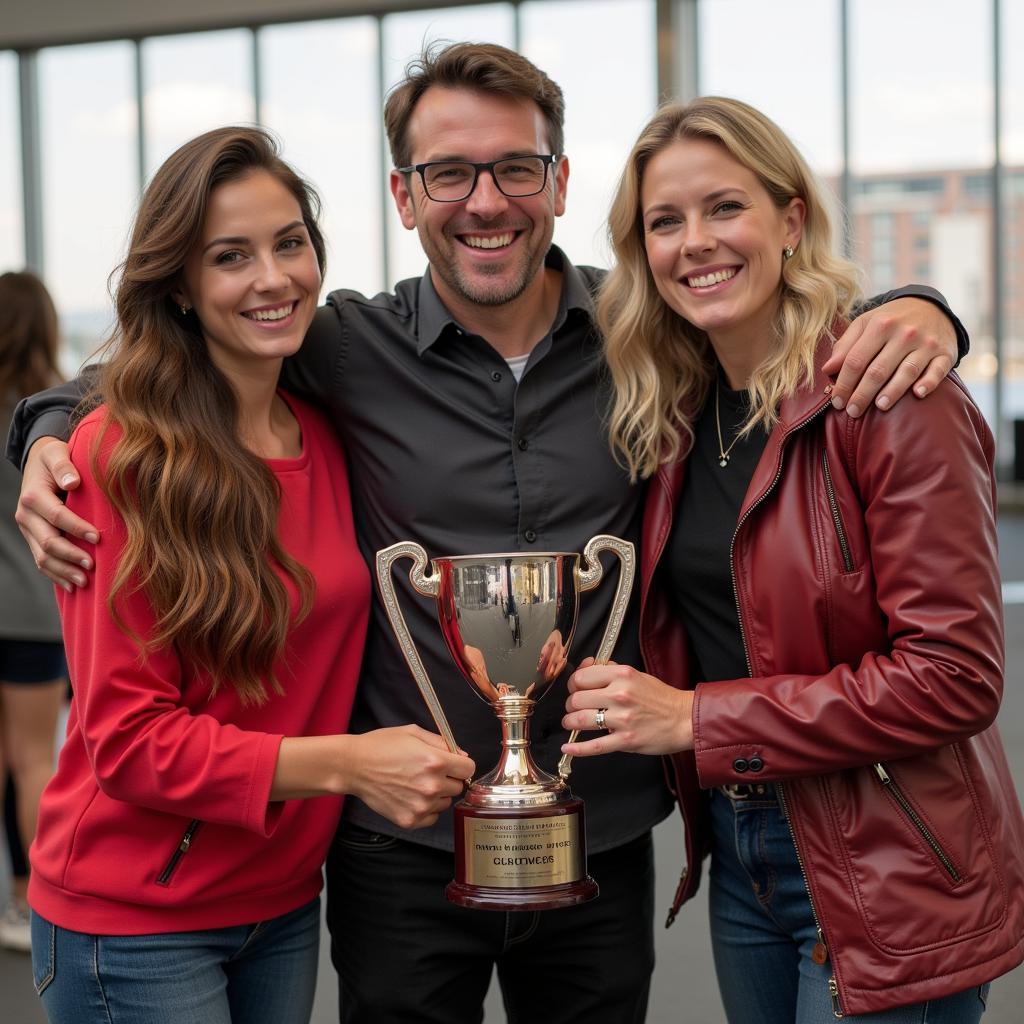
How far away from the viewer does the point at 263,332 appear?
5.89 ft

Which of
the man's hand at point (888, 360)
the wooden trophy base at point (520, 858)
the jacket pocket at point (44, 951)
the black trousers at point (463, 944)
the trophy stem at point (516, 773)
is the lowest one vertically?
the black trousers at point (463, 944)

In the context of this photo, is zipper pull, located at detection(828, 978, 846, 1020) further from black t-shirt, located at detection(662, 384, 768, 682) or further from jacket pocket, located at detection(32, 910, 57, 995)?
jacket pocket, located at detection(32, 910, 57, 995)

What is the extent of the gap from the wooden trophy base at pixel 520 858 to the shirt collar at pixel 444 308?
0.73 meters

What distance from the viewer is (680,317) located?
76.8 inches

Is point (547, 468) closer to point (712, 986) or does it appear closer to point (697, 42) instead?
point (712, 986)

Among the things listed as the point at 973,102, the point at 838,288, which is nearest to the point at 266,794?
the point at 838,288

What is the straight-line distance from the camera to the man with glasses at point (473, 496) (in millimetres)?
1929

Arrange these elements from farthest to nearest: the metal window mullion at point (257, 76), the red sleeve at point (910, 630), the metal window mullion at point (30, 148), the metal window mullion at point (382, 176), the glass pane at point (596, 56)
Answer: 1. the metal window mullion at point (30, 148)
2. the metal window mullion at point (257, 76)
3. the metal window mullion at point (382, 176)
4. the glass pane at point (596, 56)
5. the red sleeve at point (910, 630)

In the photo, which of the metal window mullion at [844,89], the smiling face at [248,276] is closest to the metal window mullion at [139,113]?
the metal window mullion at [844,89]

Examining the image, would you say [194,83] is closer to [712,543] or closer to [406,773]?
[712,543]

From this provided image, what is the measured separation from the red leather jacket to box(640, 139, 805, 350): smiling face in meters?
0.20

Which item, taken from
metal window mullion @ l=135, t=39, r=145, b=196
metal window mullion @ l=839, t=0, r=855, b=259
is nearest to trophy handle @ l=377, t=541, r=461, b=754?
metal window mullion @ l=839, t=0, r=855, b=259

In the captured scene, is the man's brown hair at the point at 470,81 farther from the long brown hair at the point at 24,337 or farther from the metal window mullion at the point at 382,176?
the metal window mullion at the point at 382,176

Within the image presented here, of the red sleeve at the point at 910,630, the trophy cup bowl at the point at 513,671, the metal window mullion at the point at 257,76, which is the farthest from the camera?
the metal window mullion at the point at 257,76
